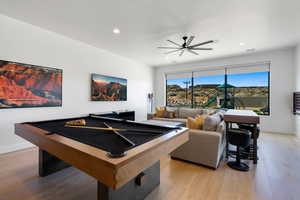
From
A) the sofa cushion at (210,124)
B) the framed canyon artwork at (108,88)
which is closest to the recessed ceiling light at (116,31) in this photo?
the framed canyon artwork at (108,88)

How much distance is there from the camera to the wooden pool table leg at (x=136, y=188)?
127cm

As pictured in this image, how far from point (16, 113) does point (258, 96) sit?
25.0ft

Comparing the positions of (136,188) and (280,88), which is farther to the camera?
(280,88)

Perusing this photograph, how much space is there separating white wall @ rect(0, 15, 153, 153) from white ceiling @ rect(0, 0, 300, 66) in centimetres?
30

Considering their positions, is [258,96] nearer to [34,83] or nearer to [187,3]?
[187,3]

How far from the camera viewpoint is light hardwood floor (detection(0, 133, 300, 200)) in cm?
170

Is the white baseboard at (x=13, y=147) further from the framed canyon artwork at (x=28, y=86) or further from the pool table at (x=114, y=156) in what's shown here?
the pool table at (x=114, y=156)

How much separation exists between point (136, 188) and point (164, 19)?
3.10 m

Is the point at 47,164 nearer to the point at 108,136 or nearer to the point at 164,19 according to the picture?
the point at 108,136

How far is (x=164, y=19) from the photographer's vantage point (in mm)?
2908

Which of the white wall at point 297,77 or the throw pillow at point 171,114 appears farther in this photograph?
the throw pillow at point 171,114

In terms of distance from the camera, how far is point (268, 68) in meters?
5.04

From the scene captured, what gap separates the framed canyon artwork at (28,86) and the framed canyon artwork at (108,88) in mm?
1064

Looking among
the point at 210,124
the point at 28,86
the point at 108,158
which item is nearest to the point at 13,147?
the point at 28,86
